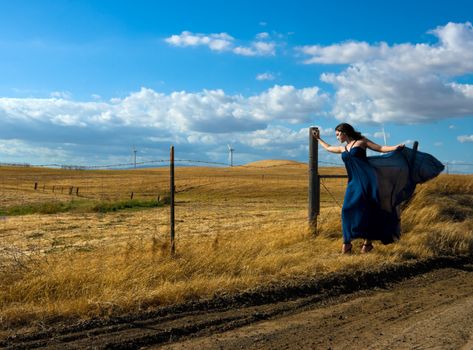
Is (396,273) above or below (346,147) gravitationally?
below

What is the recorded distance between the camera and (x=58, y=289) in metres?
6.25

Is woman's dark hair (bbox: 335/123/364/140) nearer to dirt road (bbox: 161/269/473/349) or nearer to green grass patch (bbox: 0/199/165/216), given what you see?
dirt road (bbox: 161/269/473/349)

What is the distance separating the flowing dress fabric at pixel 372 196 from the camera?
8.82 metres

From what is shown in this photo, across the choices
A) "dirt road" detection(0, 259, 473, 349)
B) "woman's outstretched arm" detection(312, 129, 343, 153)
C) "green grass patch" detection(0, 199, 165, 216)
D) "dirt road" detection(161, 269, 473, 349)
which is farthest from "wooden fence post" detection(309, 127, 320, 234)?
"green grass patch" detection(0, 199, 165, 216)

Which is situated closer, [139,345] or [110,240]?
[139,345]

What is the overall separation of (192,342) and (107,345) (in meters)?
0.76

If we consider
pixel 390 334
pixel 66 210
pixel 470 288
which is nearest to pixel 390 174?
pixel 470 288

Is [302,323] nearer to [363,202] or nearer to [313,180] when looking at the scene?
[363,202]

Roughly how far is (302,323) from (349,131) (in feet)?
13.6

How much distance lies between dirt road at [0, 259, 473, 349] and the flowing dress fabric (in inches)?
62.8

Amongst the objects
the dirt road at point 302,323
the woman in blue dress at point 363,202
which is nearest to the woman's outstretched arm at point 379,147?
the woman in blue dress at point 363,202

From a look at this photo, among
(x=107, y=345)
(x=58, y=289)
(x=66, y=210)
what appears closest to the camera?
(x=107, y=345)

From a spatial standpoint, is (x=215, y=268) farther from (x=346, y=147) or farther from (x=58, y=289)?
(x=346, y=147)

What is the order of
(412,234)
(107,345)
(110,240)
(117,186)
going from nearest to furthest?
(107,345)
(412,234)
(110,240)
(117,186)
